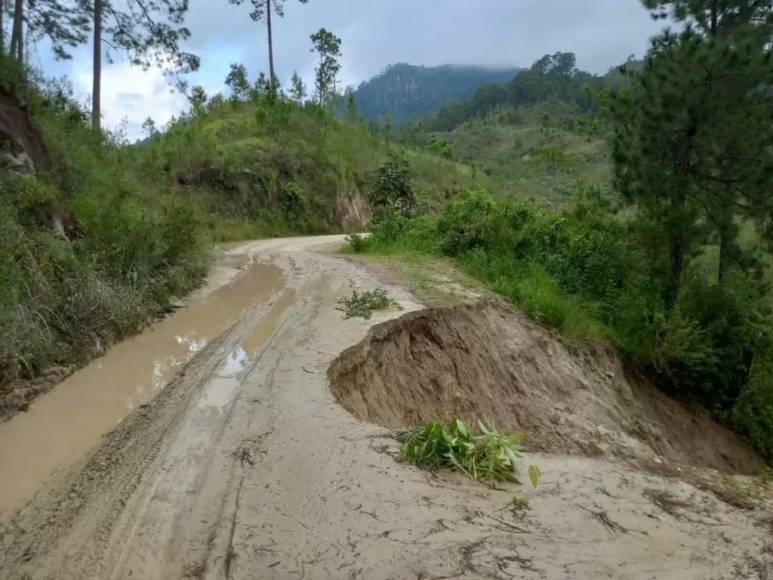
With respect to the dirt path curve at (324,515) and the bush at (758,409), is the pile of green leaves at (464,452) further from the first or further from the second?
the bush at (758,409)

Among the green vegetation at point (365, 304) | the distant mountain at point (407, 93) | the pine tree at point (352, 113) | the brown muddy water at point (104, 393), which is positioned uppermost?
the distant mountain at point (407, 93)

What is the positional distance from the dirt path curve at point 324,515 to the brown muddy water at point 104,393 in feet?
0.92

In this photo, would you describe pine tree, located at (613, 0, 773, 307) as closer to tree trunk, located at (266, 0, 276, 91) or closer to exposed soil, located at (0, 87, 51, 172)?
exposed soil, located at (0, 87, 51, 172)

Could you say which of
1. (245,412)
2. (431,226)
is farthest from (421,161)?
(245,412)

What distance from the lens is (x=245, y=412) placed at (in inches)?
183

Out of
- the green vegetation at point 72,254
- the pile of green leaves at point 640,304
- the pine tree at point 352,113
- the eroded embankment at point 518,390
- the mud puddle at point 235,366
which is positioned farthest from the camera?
the pine tree at point 352,113

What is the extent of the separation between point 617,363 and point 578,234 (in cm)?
355

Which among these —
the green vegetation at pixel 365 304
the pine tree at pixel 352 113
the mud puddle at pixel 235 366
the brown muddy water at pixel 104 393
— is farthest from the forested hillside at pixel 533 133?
the pine tree at pixel 352 113

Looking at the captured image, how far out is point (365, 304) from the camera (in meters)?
7.86

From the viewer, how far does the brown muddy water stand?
163 inches

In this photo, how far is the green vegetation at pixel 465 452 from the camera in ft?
12.5

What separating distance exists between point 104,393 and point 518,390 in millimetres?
5113

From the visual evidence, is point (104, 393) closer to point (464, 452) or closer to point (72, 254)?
point (72, 254)

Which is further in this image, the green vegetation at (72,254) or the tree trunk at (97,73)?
the tree trunk at (97,73)
